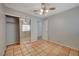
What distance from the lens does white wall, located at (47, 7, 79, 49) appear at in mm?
1185

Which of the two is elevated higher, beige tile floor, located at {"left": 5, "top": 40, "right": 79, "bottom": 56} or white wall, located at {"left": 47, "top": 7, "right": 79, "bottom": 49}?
white wall, located at {"left": 47, "top": 7, "right": 79, "bottom": 49}

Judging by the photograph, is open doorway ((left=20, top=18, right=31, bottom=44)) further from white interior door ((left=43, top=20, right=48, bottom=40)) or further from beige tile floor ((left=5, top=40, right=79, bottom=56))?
white interior door ((left=43, top=20, right=48, bottom=40))

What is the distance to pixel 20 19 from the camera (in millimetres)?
1180

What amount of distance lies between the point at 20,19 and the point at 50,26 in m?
0.62

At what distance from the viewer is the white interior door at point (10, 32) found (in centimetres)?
109

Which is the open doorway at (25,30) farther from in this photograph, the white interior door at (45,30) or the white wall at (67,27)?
the white wall at (67,27)

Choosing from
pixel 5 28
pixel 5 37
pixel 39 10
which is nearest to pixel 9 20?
pixel 5 28

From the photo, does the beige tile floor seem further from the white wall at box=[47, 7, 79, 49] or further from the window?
the window

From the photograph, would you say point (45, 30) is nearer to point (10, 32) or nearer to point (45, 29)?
point (45, 29)

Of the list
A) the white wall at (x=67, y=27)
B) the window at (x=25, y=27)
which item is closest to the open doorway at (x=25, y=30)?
the window at (x=25, y=27)

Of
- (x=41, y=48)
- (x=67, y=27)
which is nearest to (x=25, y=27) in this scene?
(x=41, y=48)

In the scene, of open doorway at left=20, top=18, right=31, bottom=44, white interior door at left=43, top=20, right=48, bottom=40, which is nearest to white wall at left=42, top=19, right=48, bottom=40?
white interior door at left=43, top=20, right=48, bottom=40

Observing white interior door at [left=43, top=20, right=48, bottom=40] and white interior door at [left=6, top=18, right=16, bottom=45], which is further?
white interior door at [left=43, top=20, right=48, bottom=40]

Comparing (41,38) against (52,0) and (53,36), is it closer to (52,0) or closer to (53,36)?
(53,36)
